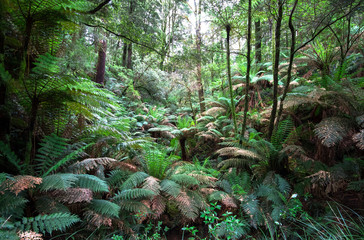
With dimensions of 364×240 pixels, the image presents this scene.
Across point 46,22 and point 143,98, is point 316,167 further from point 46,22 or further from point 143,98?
point 143,98

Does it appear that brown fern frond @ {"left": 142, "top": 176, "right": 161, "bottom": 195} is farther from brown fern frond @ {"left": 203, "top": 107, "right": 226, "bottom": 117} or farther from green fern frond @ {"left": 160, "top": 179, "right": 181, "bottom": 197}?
brown fern frond @ {"left": 203, "top": 107, "right": 226, "bottom": 117}

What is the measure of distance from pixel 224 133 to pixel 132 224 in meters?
3.26

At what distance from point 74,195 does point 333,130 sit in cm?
279

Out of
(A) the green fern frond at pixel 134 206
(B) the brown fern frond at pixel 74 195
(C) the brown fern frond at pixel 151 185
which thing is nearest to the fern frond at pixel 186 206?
(C) the brown fern frond at pixel 151 185

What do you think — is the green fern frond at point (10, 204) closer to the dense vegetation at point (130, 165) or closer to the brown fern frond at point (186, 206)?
the dense vegetation at point (130, 165)

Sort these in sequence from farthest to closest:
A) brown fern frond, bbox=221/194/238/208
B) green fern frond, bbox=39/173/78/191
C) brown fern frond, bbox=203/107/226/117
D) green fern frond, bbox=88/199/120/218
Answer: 1. brown fern frond, bbox=203/107/226/117
2. brown fern frond, bbox=221/194/238/208
3. green fern frond, bbox=88/199/120/218
4. green fern frond, bbox=39/173/78/191

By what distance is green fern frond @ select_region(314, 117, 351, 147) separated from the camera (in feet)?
6.81

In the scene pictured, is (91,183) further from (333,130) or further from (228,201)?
(333,130)

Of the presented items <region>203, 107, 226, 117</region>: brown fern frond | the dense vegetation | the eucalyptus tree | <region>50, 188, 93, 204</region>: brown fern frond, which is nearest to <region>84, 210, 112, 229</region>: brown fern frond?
the dense vegetation

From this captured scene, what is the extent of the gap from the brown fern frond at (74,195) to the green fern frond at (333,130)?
2.47 metres

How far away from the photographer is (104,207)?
1.59 meters

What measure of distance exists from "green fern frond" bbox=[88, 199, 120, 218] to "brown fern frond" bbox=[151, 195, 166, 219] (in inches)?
18.9

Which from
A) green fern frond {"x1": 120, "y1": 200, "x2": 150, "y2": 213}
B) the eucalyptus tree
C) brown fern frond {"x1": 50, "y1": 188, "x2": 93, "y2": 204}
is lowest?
green fern frond {"x1": 120, "y1": 200, "x2": 150, "y2": 213}

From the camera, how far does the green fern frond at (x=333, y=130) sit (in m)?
2.08
